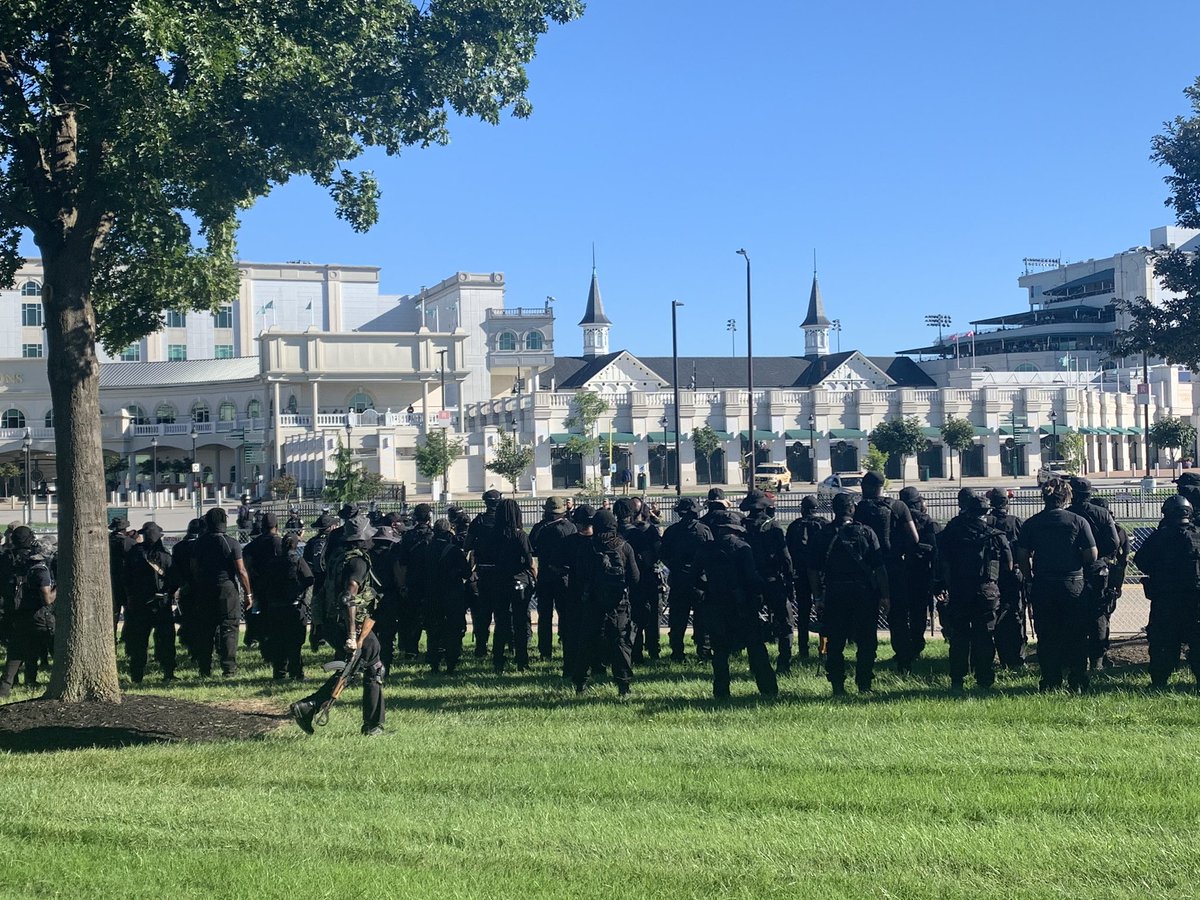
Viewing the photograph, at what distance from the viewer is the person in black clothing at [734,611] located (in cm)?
1044

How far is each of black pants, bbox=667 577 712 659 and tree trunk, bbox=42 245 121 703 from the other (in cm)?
522

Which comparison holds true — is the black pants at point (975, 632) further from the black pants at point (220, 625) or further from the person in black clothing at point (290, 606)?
the black pants at point (220, 625)

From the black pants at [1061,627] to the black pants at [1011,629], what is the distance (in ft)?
2.33

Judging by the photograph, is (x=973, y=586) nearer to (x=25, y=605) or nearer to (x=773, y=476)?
(x=25, y=605)

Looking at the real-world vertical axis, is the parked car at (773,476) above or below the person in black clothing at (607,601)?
above

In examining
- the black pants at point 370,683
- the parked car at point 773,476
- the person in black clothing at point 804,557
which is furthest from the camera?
the parked car at point 773,476

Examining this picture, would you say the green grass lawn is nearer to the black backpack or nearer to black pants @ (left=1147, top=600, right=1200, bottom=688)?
black pants @ (left=1147, top=600, right=1200, bottom=688)

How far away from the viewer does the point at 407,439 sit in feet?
225

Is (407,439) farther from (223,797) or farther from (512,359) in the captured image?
(223,797)

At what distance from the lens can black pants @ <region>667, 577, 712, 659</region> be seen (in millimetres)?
11755

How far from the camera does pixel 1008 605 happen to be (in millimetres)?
11000

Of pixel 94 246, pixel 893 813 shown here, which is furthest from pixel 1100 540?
pixel 94 246

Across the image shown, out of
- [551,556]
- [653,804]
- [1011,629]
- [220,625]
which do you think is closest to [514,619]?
[551,556]

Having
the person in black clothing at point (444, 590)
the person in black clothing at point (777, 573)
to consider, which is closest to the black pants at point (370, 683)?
the person in black clothing at point (444, 590)
